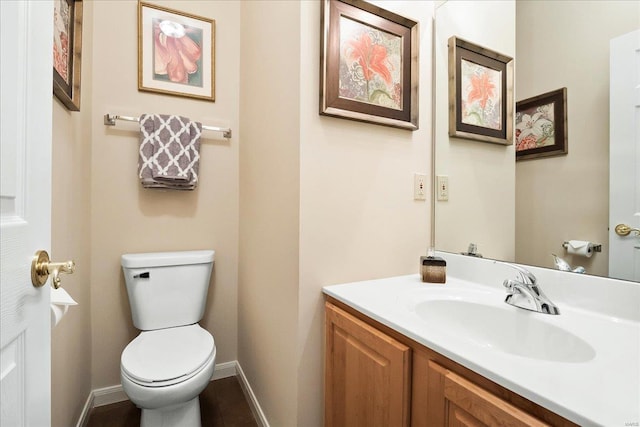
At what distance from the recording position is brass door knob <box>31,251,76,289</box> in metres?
0.54

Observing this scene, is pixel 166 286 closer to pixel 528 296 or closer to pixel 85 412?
pixel 85 412

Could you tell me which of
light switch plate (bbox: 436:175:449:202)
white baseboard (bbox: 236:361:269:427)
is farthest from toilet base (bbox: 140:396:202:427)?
light switch plate (bbox: 436:175:449:202)

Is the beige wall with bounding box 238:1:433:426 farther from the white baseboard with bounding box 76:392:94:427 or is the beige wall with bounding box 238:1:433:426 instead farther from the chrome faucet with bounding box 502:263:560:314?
the white baseboard with bounding box 76:392:94:427

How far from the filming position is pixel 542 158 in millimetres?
1021

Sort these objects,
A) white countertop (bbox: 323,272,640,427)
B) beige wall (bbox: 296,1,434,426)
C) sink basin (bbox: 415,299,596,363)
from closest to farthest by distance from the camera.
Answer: white countertop (bbox: 323,272,640,427)
sink basin (bbox: 415,299,596,363)
beige wall (bbox: 296,1,434,426)

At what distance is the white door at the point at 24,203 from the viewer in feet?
1.51

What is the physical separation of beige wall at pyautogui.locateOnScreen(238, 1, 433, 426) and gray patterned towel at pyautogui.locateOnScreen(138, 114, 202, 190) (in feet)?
1.34

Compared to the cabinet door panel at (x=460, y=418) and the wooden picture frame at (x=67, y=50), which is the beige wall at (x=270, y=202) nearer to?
the cabinet door panel at (x=460, y=418)

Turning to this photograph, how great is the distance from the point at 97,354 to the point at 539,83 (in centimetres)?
235

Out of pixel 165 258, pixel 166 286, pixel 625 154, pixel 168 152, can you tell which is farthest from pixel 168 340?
pixel 625 154

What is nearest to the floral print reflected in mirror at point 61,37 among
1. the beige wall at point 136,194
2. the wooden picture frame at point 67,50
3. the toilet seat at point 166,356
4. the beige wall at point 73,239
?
the wooden picture frame at point 67,50

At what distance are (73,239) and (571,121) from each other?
193cm

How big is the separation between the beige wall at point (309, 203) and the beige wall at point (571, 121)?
15.2 inches

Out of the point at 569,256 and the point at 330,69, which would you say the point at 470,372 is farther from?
the point at 330,69
